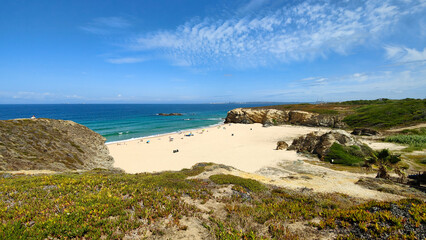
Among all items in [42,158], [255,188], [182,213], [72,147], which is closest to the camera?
[182,213]

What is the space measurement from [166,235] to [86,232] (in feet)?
9.03

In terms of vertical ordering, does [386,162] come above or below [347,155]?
above

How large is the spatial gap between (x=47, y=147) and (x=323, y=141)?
37789 millimetres

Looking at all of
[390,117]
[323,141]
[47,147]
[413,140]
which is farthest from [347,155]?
[390,117]

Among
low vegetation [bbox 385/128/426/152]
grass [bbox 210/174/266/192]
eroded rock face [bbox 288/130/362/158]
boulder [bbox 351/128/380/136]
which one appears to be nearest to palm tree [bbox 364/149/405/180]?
eroded rock face [bbox 288/130/362/158]

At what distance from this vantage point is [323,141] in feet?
87.4

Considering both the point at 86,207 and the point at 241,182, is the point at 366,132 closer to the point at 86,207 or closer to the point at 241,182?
the point at 241,182

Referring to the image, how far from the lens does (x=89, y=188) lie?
964 centimetres

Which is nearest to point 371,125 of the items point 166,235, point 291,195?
point 291,195

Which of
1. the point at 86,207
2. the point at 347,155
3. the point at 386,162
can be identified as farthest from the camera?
the point at 347,155

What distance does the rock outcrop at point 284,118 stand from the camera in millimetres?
61188

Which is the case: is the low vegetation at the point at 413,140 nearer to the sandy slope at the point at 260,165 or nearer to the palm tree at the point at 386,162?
the palm tree at the point at 386,162

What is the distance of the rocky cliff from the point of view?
17.7 meters

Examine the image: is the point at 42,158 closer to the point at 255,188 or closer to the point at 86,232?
the point at 86,232
